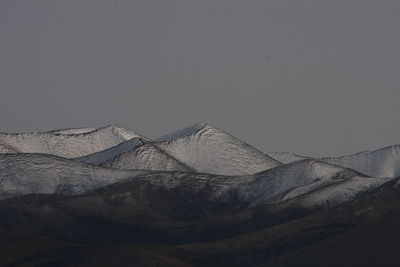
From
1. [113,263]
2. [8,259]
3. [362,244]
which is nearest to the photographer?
[113,263]

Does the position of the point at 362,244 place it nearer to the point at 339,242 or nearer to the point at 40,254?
the point at 339,242

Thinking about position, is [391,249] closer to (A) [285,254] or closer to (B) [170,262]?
(A) [285,254]

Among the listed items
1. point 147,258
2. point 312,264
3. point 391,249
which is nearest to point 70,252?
point 147,258

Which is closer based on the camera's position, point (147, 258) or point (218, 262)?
point (147, 258)

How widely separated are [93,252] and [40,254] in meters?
9.33

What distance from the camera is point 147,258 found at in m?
170

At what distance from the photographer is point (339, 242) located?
19450 cm

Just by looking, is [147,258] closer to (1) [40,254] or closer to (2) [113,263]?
(2) [113,263]

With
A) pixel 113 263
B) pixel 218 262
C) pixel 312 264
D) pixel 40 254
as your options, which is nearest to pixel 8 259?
pixel 40 254

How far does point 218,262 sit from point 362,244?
81.2 feet

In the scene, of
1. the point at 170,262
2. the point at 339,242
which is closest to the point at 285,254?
the point at 339,242

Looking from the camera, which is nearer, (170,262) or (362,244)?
(170,262)

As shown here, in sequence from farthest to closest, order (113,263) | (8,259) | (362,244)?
(362,244) → (8,259) → (113,263)

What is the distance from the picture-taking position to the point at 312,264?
183 metres
